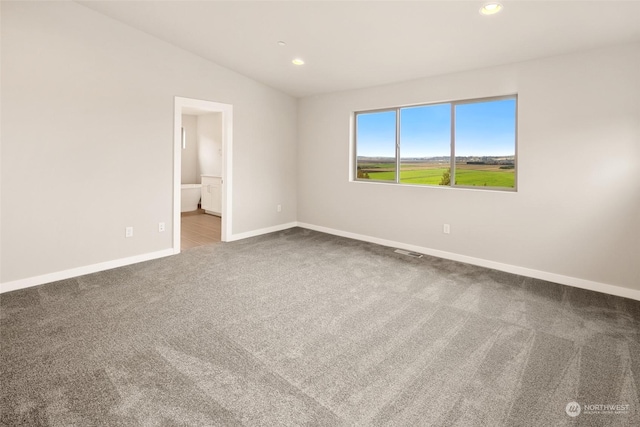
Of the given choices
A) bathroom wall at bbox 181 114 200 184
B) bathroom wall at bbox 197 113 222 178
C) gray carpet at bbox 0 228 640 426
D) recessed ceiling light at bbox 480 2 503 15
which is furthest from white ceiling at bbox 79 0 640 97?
bathroom wall at bbox 181 114 200 184

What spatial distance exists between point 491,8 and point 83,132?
411 cm

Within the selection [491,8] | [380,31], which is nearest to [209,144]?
[380,31]

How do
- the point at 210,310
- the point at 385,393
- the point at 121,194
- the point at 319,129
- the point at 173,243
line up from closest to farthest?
1. the point at 385,393
2. the point at 210,310
3. the point at 121,194
4. the point at 173,243
5. the point at 319,129

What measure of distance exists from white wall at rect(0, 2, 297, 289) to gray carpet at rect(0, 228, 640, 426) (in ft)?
1.74

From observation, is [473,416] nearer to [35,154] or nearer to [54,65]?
[35,154]

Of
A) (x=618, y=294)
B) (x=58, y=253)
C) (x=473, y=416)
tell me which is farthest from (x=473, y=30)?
(x=58, y=253)

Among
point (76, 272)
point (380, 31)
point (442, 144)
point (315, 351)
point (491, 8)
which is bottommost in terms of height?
point (315, 351)

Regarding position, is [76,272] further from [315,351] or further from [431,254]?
[431,254]

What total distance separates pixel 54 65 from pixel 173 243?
2311 millimetres

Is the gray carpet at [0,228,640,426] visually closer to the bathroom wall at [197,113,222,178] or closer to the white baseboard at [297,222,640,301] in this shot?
the white baseboard at [297,222,640,301]

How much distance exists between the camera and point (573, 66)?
3369 millimetres

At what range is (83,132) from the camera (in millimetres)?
3619

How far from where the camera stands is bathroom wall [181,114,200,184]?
8.40 m

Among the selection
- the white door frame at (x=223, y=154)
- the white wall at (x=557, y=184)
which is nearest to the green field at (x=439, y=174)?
the white wall at (x=557, y=184)
